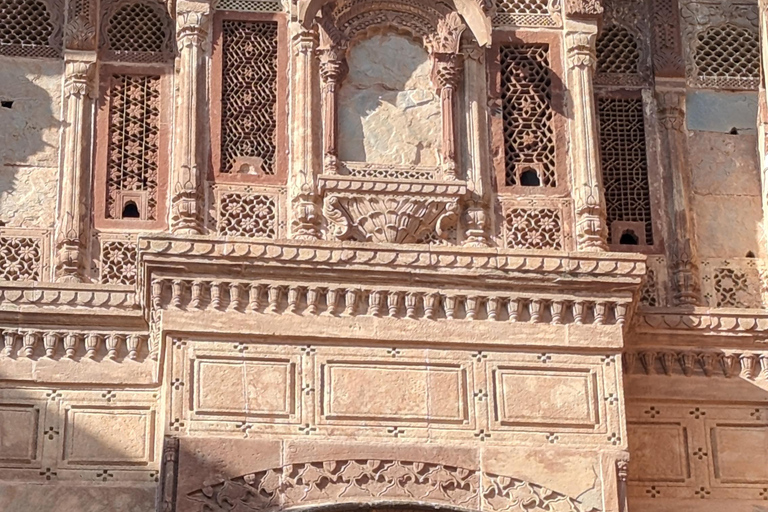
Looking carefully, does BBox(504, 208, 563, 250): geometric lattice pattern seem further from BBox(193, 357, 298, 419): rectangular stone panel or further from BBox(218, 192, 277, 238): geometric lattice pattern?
BBox(193, 357, 298, 419): rectangular stone panel

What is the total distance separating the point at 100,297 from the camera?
13.8m

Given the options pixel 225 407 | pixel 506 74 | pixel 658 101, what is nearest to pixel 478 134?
pixel 506 74

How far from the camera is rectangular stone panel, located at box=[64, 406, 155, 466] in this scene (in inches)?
537

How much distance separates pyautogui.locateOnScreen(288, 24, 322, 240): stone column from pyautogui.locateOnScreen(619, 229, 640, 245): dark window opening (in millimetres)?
2071

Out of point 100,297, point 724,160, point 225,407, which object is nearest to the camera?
point 225,407

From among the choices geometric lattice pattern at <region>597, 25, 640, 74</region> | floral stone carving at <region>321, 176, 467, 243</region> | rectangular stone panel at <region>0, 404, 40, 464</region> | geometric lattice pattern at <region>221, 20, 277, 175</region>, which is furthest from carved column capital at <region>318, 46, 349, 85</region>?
rectangular stone panel at <region>0, 404, 40, 464</region>

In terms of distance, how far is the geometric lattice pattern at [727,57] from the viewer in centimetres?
1514

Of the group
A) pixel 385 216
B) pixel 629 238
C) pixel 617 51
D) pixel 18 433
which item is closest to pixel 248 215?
pixel 385 216

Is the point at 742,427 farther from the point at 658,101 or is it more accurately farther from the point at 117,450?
the point at 117,450

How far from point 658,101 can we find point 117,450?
13.7 feet

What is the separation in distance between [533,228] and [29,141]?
319 cm

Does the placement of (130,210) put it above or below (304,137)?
below

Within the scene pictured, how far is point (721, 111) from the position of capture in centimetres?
1505

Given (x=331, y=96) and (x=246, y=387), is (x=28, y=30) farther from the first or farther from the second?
(x=246, y=387)
